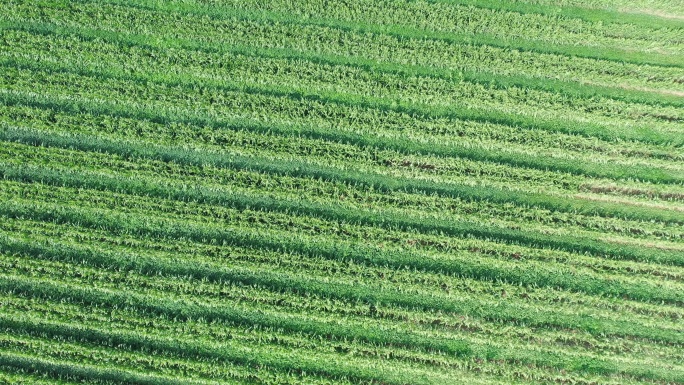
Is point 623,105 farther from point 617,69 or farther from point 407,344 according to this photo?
point 407,344

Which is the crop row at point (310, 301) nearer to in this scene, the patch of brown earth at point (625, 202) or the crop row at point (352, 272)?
the crop row at point (352, 272)

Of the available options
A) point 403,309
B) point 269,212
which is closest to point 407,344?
point 403,309

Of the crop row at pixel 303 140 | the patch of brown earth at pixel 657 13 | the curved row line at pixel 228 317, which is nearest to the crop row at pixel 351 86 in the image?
the crop row at pixel 303 140

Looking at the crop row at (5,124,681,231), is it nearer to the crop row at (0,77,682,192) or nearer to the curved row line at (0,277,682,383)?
the crop row at (0,77,682,192)

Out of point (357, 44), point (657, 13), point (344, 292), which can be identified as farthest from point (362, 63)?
point (657, 13)

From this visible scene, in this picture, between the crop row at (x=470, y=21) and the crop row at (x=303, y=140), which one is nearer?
the crop row at (x=303, y=140)

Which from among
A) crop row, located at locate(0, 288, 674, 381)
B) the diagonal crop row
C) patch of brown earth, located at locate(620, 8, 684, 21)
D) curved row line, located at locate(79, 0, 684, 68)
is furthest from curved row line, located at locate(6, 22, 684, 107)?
crop row, located at locate(0, 288, 674, 381)

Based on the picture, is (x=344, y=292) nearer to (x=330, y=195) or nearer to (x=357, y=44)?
(x=330, y=195)
